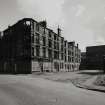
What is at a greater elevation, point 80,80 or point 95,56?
point 95,56

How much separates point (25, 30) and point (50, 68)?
47.1ft

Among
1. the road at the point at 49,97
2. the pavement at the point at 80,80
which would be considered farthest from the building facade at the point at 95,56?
the road at the point at 49,97

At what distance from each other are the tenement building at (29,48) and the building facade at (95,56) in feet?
102

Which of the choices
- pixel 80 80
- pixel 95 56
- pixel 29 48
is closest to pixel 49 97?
pixel 80 80

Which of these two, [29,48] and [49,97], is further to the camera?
[29,48]

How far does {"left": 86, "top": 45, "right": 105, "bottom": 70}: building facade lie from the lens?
2891 inches

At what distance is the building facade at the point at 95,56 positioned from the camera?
73.4 metres

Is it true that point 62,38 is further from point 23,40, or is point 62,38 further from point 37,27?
point 23,40

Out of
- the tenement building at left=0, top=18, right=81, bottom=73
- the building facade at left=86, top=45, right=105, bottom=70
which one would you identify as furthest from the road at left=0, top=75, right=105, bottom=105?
the building facade at left=86, top=45, right=105, bottom=70

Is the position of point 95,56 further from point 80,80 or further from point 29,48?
point 80,80

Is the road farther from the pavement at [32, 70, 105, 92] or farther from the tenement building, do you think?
the tenement building

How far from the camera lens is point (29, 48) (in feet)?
118

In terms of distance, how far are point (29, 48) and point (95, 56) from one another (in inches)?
2042

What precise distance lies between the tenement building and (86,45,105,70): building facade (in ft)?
102
